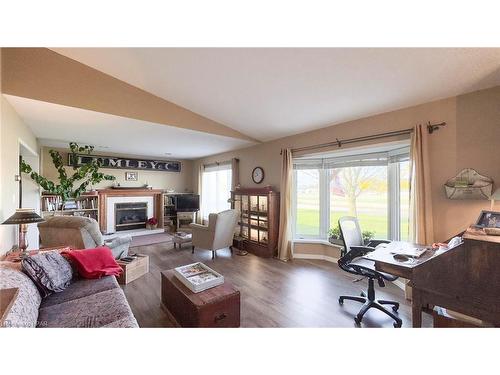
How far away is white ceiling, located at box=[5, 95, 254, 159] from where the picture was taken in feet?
8.36

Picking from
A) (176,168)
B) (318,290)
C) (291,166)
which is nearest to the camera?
(318,290)

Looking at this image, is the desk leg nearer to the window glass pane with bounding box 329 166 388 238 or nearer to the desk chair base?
the desk chair base

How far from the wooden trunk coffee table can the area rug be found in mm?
3230

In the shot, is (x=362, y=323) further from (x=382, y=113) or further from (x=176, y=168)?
(x=176, y=168)

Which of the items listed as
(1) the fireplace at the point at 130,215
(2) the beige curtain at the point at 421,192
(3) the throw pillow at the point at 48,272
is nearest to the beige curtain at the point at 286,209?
(2) the beige curtain at the point at 421,192

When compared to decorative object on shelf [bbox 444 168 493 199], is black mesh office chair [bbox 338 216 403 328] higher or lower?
lower

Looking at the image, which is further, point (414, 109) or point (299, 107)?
point (299, 107)

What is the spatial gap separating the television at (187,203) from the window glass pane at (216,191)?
0.21 meters

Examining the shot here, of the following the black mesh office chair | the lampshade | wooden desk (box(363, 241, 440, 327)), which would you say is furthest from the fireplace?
wooden desk (box(363, 241, 440, 327))
